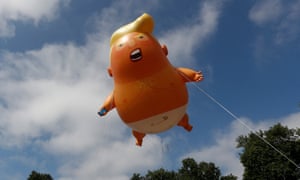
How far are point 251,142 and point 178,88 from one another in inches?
1279

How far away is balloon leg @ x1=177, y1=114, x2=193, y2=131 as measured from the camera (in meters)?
10.9

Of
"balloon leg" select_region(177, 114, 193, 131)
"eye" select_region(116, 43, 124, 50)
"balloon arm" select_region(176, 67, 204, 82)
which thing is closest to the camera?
"eye" select_region(116, 43, 124, 50)

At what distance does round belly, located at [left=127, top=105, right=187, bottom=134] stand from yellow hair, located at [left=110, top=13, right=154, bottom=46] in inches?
103

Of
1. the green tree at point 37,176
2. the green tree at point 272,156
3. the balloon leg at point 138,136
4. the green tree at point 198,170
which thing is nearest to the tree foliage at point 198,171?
the green tree at point 198,170

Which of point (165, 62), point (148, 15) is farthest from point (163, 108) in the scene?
point (148, 15)

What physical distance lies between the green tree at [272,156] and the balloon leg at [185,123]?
2827 centimetres

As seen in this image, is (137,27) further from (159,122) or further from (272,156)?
(272,156)

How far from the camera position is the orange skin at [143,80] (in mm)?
9250

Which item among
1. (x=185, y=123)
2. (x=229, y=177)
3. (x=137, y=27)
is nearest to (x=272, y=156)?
(x=229, y=177)

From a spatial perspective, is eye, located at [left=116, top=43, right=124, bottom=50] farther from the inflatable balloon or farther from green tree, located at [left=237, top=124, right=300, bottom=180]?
green tree, located at [left=237, top=124, right=300, bottom=180]

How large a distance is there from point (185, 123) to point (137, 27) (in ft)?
11.0

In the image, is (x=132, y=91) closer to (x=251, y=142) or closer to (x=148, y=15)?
(x=148, y=15)

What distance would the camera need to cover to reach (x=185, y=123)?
432 inches

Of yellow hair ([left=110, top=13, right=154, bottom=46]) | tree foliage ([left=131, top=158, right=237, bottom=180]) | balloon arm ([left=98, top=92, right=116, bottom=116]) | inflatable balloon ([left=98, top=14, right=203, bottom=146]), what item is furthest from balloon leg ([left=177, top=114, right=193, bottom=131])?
tree foliage ([left=131, top=158, right=237, bottom=180])
